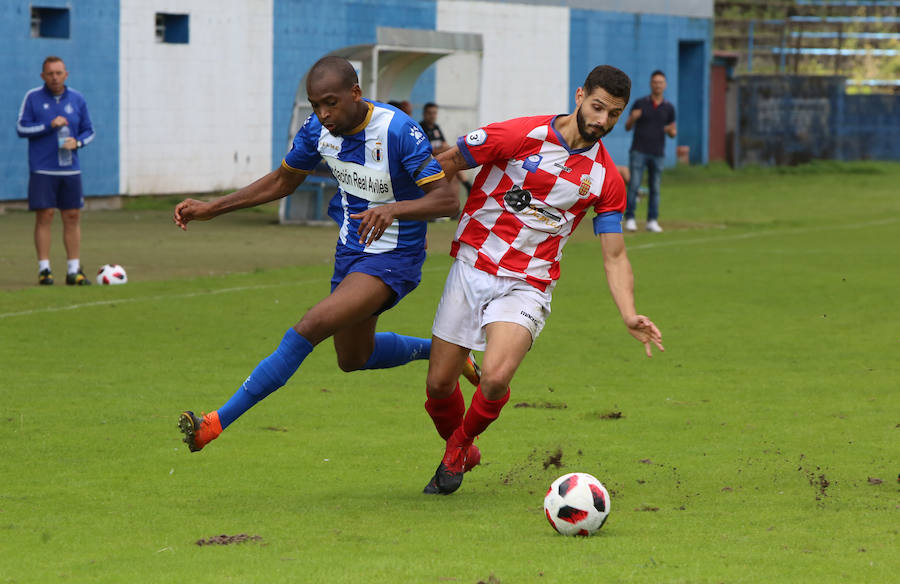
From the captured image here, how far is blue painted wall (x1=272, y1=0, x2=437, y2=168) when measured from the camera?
81.9 ft

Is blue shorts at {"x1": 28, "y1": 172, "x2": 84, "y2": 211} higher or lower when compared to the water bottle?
lower

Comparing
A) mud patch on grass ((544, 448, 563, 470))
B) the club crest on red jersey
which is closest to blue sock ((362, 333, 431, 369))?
mud patch on grass ((544, 448, 563, 470))

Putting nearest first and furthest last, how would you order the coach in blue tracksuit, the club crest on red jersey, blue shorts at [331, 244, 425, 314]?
the club crest on red jersey → blue shorts at [331, 244, 425, 314] → the coach in blue tracksuit

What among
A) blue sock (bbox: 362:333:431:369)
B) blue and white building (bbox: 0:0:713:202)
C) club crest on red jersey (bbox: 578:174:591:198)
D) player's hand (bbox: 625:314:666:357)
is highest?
blue and white building (bbox: 0:0:713:202)

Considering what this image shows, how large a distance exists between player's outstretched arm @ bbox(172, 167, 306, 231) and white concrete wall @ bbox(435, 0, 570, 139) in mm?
20828

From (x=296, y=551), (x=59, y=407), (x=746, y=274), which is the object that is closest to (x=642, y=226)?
(x=746, y=274)

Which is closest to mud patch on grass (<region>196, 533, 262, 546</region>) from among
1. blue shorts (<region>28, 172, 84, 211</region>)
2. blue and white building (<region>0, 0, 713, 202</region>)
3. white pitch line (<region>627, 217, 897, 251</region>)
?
blue shorts (<region>28, 172, 84, 211</region>)

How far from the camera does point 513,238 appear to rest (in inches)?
238

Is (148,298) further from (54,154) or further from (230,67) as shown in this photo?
(230,67)

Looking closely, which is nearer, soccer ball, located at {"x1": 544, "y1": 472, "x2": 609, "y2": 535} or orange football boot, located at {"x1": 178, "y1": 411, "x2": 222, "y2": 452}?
soccer ball, located at {"x1": 544, "y1": 472, "x2": 609, "y2": 535}

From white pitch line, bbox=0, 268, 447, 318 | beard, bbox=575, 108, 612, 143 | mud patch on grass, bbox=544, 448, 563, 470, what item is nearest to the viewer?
beard, bbox=575, 108, 612, 143

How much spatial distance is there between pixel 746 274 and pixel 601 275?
1507mm

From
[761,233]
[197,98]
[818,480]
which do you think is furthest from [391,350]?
[197,98]

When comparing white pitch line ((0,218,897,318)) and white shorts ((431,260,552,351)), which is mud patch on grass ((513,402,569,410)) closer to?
white shorts ((431,260,552,351))
